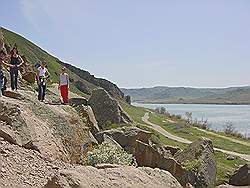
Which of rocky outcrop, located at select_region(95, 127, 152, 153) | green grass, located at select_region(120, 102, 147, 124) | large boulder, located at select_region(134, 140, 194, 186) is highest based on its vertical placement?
rocky outcrop, located at select_region(95, 127, 152, 153)

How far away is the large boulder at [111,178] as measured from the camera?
10.7m

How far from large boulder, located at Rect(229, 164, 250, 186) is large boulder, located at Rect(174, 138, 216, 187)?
3.68 meters

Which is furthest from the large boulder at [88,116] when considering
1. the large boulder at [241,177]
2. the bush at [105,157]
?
the large boulder at [241,177]

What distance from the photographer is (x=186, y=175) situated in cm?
2698

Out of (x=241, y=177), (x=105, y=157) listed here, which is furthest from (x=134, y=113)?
(x=105, y=157)

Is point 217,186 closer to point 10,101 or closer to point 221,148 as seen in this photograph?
point 10,101

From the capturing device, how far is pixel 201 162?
98.0 ft

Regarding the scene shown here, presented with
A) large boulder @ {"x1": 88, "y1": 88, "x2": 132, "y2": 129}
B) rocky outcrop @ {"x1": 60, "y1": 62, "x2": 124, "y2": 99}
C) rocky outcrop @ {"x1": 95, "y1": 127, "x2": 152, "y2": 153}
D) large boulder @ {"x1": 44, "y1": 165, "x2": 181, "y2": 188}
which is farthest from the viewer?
rocky outcrop @ {"x1": 60, "y1": 62, "x2": 124, "y2": 99}

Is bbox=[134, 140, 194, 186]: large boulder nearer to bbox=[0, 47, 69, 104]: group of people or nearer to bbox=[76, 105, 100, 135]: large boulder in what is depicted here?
bbox=[76, 105, 100, 135]: large boulder

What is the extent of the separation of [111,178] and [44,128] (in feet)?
15.8

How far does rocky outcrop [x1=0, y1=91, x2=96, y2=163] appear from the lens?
48.4 feet

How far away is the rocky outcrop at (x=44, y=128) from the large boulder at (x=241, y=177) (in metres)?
18.3

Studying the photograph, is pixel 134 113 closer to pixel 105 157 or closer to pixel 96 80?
pixel 96 80

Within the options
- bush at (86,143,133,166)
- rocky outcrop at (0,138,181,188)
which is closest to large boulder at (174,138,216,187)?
bush at (86,143,133,166)
